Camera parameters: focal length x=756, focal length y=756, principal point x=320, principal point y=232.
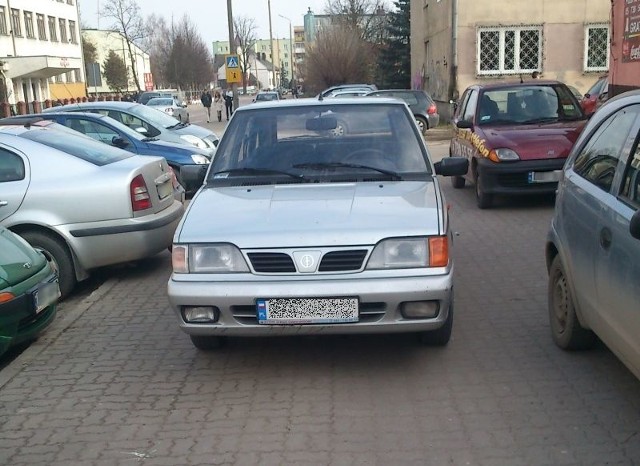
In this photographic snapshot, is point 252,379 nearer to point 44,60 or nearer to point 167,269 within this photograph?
point 167,269

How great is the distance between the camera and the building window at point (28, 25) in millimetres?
56966

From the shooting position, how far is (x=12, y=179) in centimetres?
688

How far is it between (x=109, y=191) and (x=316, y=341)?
274cm

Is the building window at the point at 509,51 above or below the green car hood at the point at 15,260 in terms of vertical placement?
above

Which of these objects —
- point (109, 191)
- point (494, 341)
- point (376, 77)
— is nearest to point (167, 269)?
point (109, 191)

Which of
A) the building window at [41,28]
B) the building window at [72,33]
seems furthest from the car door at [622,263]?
the building window at [72,33]

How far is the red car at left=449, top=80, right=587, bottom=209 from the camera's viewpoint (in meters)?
9.88

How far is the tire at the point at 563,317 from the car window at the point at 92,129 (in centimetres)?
858

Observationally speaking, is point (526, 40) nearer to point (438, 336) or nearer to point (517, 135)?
point (517, 135)

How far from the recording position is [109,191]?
6.88 meters

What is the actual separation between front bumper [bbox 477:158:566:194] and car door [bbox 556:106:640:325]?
198 inches

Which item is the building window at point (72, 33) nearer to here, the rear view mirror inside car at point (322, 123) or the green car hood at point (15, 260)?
the green car hood at point (15, 260)

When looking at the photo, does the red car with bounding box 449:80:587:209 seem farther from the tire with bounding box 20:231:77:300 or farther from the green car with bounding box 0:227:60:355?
the green car with bounding box 0:227:60:355

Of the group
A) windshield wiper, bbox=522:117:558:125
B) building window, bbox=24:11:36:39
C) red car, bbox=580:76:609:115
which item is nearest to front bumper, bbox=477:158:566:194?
windshield wiper, bbox=522:117:558:125
